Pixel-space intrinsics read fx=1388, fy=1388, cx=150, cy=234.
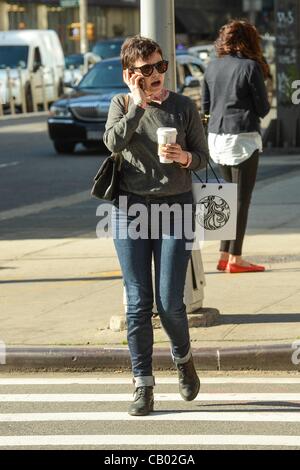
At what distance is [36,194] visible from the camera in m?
18.8

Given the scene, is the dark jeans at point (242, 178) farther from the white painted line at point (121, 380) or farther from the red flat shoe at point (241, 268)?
the white painted line at point (121, 380)

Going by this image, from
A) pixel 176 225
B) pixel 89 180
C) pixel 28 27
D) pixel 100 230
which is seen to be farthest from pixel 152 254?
pixel 28 27

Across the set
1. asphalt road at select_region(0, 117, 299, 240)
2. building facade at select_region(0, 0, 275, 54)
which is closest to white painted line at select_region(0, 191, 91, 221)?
asphalt road at select_region(0, 117, 299, 240)

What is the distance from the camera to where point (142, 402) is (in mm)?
7285

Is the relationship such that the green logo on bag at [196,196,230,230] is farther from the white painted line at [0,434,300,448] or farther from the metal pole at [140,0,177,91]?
the white painted line at [0,434,300,448]

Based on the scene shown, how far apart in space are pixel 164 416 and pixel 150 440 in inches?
22.1

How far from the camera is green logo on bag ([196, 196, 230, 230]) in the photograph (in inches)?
315

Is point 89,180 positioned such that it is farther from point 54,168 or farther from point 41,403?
point 41,403

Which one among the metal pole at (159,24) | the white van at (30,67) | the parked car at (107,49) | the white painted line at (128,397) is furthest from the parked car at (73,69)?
the white painted line at (128,397)

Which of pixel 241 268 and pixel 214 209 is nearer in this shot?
pixel 214 209

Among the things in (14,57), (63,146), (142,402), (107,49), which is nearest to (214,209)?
(142,402)

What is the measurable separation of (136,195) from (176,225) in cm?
26

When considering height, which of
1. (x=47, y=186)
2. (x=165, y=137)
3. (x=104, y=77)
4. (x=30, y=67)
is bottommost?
(x=30, y=67)

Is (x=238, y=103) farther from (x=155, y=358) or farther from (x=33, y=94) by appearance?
(x=33, y=94)
